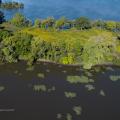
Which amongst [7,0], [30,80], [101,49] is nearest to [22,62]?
[30,80]

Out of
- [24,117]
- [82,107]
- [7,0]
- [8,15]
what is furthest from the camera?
[7,0]

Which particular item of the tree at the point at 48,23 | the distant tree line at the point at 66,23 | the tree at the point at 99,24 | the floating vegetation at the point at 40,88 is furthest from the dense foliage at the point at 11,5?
the floating vegetation at the point at 40,88

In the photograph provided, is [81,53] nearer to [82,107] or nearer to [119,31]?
[82,107]

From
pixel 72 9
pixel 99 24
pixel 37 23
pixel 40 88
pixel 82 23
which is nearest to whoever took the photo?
pixel 40 88

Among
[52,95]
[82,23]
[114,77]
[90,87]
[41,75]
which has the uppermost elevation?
[82,23]

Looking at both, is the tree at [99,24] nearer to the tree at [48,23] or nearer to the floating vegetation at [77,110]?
the tree at [48,23]

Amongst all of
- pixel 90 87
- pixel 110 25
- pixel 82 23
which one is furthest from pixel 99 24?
pixel 90 87

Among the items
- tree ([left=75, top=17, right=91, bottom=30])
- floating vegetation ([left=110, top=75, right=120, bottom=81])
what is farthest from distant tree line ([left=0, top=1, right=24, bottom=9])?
floating vegetation ([left=110, top=75, right=120, bottom=81])

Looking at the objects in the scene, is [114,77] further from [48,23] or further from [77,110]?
[48,23]
